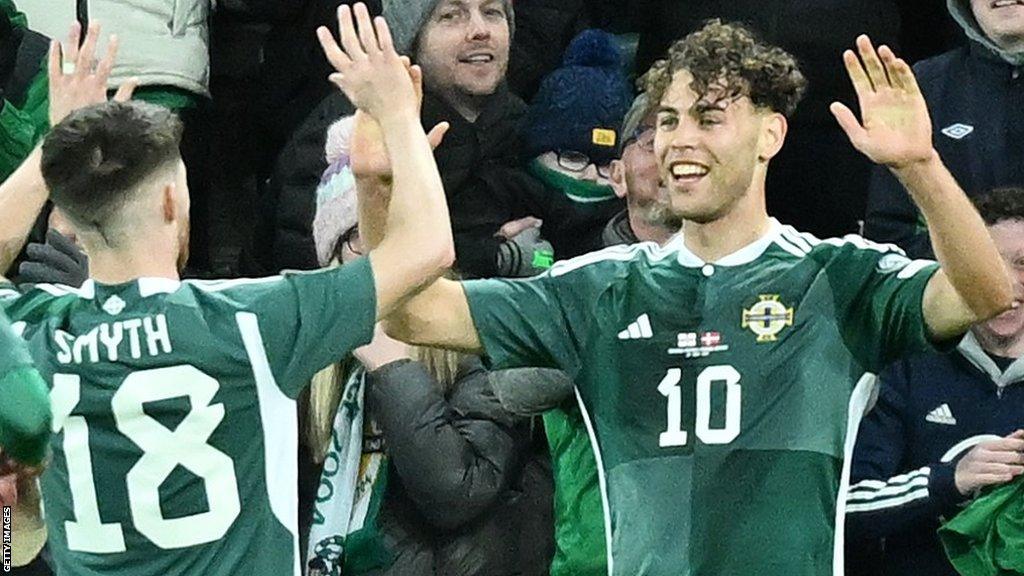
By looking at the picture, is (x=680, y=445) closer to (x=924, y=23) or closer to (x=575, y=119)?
(x=575, y=119)

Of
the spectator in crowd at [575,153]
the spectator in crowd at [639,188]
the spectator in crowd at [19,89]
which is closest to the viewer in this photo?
the spectator in crowd at [639,188]

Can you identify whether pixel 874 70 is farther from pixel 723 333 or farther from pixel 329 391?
pixel 329 391

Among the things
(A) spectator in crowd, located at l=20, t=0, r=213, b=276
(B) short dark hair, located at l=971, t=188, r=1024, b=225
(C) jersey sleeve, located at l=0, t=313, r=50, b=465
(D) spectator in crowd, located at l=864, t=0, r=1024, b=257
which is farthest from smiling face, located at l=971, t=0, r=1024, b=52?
(C) jersey sleeve, located at l=0, t=313, r=50, b=465

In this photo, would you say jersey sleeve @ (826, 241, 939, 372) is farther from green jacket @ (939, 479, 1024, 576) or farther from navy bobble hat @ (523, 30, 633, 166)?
navy bobble hat @ (523, 30, 633, 166)

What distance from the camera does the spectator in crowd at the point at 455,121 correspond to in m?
6.79

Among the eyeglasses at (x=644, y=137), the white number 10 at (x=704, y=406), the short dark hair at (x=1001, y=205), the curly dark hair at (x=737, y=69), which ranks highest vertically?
the curly dark hair at (x=737, y=69)

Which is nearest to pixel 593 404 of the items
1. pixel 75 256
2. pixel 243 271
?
pixel 75 256

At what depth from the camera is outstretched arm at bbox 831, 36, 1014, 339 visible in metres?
4.72

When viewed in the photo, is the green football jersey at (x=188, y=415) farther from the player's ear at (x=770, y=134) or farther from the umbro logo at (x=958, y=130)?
the umbro logo at (x=958, y=130)

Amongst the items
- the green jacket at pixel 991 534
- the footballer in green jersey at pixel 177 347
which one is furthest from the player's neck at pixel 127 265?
the green jacket at pixel 991 534

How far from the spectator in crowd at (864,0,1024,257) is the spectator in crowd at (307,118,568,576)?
1198 millimetres

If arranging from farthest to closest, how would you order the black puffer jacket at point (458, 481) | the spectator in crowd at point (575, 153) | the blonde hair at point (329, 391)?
1. the spectator in crowd at point (575, 153)
2. the blonde hair at point (329, 391)
3. the black puffer jacket at point (458, 481)

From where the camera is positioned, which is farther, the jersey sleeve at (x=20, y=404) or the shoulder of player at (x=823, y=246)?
the shoulder of player at (x=823, y=246)

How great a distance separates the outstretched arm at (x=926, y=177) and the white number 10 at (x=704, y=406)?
1.82ft
